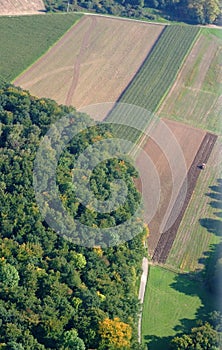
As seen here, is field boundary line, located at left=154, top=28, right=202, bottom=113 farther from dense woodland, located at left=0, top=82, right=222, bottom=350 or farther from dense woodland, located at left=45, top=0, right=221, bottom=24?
dense woodland, located at left=0, top=82, right=222, bottom=350

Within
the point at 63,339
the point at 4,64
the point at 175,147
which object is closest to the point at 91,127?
the point at 175,147

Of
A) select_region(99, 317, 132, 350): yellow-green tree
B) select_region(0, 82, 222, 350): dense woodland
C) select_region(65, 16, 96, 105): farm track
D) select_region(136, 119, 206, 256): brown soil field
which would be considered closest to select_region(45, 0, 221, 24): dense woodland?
select_region(65, 16, 96, 105): farm track

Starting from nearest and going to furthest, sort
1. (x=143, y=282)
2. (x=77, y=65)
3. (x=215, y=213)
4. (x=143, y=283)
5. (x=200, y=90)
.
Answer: (x=143, y=283) → (x=143, y=282) → (x=215, y=213) → (x=200, y=90) → (x=77, y=65)

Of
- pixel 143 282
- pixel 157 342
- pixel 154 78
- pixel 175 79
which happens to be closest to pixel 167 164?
pixel 143 282

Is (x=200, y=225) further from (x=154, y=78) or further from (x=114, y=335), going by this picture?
(x=154, y=78)

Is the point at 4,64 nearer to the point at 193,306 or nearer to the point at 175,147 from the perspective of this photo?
the point at 175,147
